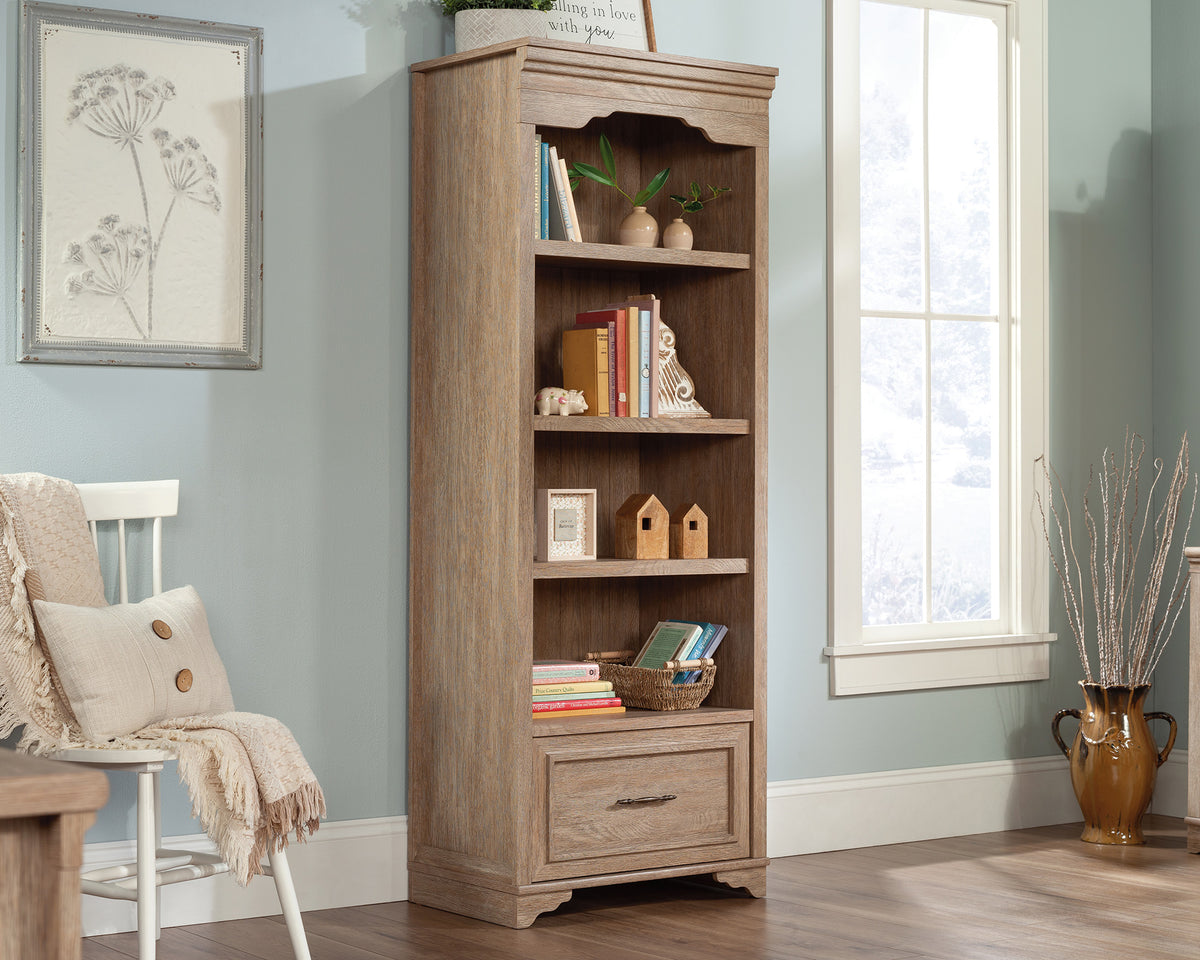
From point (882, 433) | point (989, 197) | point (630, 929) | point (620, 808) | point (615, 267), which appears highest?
point (989, 197)

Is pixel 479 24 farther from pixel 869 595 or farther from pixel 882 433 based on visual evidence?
pixel 869 595

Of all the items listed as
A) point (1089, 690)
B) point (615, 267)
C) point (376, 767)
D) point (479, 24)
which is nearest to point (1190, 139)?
point (1089, 690)

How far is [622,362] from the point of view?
3.24 metres

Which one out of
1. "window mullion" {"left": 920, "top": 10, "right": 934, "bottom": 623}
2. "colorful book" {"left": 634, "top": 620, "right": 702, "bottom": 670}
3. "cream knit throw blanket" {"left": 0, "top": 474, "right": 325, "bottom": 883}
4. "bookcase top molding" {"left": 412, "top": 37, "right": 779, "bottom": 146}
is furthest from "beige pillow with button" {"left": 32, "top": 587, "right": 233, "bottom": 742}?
"window mullion" {"left": 920, "top": 10, "right": 934, "bottom": 623}

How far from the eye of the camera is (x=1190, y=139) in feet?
14.3

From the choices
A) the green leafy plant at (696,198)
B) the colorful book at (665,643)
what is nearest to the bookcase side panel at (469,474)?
the colorful book at (665,643)

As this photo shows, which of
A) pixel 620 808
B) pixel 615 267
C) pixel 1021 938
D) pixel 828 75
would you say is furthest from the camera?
pixel 828 75

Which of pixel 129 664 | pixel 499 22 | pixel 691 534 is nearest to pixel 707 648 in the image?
pixel 691 534

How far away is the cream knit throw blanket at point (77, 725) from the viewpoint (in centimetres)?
249

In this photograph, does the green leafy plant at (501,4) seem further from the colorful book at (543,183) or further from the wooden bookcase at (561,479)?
the colorful book at (543,183)

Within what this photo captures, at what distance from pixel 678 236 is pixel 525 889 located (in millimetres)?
1441

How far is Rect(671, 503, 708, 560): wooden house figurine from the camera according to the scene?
11.1 feet

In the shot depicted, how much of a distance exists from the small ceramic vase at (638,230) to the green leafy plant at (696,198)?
136 mm

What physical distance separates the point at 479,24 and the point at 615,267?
0.62m
